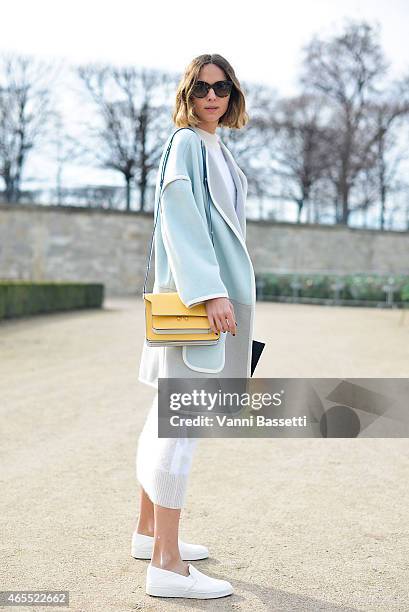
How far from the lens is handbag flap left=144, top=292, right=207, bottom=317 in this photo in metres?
2.64

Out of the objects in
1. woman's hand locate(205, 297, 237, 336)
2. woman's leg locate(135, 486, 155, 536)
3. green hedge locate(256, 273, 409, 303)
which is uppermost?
woman's hand locate(205, 297, 237, 336)

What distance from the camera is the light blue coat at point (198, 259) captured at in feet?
8.71

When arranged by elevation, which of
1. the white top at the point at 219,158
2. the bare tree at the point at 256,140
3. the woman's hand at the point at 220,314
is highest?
the bare tree at the point at 256,140

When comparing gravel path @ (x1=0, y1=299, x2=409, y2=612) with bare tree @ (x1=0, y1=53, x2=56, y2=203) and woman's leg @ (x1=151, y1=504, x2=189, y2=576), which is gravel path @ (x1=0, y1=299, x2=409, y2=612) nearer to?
woman's leg @ (x1=151, y1=504, x2=189, y2=576)

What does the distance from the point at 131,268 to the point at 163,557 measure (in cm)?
2820

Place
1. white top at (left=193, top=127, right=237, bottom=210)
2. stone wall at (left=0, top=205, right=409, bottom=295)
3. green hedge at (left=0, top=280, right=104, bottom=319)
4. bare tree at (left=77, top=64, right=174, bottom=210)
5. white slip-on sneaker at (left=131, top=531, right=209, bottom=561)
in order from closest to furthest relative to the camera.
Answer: white top at (left=193, top=127, right=237, bottom=210) → white slip-on sneaker at (left=131, top=531, right=209, bottom=561) → green hedge at (left=0, top=280, right=104, bottom=319) → stone wall at (left=0, top=205, right=409, bottom=295) → bare tree at (left=77, top=64, right=174, bottom=210)

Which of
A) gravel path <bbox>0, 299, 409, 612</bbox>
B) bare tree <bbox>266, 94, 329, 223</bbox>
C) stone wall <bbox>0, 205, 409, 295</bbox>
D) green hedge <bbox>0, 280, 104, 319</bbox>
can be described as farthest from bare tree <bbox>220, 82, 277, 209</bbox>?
gravel path <bbox>0, 299, 409, 612</bbox>

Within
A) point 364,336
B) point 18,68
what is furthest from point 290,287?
point 18,68

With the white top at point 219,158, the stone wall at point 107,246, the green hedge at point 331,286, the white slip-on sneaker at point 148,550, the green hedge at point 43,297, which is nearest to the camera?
the white top at point 219,158

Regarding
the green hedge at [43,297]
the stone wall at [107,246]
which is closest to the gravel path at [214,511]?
the green hedge at [43,297]

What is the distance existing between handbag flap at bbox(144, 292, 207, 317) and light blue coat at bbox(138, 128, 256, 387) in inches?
1.1

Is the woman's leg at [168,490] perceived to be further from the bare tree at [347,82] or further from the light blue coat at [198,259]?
the bare tree at [347,82]

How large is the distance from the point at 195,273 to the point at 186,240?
11 cm

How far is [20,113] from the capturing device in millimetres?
33219
